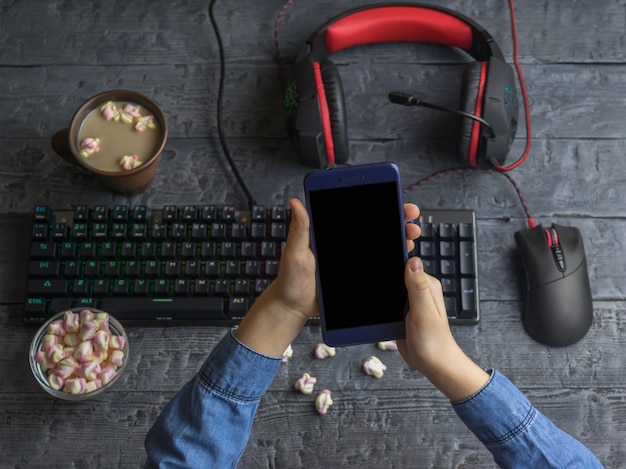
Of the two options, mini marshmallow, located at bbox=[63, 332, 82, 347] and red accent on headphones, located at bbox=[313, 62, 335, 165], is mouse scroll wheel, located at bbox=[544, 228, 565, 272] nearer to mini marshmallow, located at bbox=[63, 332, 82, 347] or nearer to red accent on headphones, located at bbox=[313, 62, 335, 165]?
red accent on headphones, located at bbox=[313, 62, 335, 165]

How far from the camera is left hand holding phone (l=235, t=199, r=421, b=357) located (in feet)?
2.17

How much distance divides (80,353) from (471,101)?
616 millimetres

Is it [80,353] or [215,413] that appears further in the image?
[80,353]

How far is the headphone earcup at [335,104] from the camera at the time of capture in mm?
874

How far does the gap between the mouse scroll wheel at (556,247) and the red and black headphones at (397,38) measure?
0.40 ft

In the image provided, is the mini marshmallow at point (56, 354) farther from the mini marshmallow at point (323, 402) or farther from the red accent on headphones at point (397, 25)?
the red accent on headphones at point (397, 25)

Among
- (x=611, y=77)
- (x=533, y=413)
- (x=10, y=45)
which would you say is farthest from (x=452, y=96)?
(x=10, y=45)

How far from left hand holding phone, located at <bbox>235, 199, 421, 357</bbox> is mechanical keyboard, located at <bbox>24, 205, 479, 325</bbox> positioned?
0.48ft

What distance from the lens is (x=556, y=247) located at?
86 centimetres

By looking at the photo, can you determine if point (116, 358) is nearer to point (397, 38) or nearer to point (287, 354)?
point (287, 354)

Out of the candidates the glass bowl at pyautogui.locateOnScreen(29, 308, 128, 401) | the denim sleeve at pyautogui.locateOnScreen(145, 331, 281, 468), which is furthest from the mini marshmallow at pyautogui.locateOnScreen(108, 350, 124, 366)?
the denim sleeve at pyautogui.locateOnScreen(145, 331, 281, 468)

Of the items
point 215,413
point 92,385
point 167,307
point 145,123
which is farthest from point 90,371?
point 145,123

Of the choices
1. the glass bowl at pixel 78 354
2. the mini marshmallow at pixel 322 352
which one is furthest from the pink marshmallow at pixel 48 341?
the mini marshmallow at pixel 322 352

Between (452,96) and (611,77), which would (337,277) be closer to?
(452,96)
